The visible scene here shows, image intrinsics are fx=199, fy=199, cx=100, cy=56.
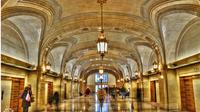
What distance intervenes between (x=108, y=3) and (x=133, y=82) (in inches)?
660

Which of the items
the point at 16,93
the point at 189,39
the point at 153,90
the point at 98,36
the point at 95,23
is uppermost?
the point at 95,23

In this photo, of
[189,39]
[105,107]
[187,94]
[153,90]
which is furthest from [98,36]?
[153,90]

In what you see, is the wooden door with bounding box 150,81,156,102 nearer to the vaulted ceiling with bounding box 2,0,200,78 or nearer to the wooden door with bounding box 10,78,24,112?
the vaulted ceiling with bounding box 2,0,200,78

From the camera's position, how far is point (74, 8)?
8.94 metres

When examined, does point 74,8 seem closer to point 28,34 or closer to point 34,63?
point 28,34

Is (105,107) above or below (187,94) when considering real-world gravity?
below

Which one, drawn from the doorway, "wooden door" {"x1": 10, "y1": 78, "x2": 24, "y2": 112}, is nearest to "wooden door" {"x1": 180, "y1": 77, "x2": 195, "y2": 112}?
the doorway

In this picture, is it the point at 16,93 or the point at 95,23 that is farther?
the point at 95,23

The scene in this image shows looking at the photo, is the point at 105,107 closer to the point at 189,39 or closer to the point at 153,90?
the point at 189,39

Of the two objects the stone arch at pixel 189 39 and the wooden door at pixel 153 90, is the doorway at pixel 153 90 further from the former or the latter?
the stone arch at pixel 189 39

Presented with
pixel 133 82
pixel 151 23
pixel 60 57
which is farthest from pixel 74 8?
pixel 133 82

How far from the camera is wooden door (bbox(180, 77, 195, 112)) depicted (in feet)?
33.2

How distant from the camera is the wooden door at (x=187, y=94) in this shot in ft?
33.2

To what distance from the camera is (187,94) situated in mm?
10664
